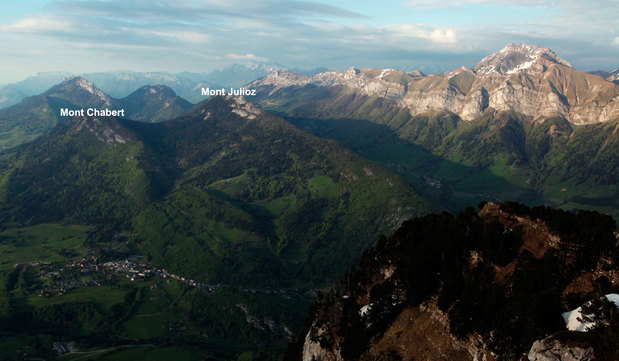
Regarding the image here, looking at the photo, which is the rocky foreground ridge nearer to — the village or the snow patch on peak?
the snow patch on peak

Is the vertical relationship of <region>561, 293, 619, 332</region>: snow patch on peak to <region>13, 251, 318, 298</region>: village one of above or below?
above

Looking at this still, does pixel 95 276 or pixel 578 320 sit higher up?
pixel 578 320

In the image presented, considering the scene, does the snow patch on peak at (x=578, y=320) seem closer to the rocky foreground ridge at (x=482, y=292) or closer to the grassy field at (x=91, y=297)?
the rocky foreground ridge at (x=482, y=292)

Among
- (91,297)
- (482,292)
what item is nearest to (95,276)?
(91,297)

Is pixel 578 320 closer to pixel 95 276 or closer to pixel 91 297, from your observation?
pixel 91 297

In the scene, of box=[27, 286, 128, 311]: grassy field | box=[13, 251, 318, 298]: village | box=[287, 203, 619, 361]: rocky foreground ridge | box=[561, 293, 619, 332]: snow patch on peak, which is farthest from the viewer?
box=[13, 251, 318, 298]: village

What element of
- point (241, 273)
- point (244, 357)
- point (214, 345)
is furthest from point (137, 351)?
point (241, 273)

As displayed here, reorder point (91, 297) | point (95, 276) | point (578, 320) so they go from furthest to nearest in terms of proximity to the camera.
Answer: point (95, 276), point (91, 297), point (578, 320)

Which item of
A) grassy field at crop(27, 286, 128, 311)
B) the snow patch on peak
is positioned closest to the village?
grassy field at crop(27, 286, 128, 311)

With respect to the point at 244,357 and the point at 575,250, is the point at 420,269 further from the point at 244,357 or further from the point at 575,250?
the point at 244,357

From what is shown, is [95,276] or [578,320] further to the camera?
[95,276]

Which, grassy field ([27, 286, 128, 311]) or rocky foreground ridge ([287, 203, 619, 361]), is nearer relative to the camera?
rocky foreground ridge ([287, 203, 619, 361])
